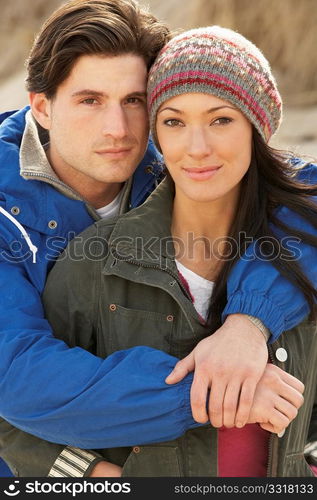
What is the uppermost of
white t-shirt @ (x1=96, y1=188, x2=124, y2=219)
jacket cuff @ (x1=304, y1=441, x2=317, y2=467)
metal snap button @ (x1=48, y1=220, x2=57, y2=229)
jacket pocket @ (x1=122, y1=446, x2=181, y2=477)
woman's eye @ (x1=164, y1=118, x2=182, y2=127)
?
woman's eye @ (x1=164, y1=118, x2=182, y2=127)

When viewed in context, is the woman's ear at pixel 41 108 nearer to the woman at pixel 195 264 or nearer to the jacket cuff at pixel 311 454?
the woman at pixel 195 264

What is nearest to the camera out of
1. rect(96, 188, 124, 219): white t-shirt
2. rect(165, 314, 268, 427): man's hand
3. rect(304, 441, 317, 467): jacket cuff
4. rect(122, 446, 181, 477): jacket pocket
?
rect(165, 314, 268, 427): man's hand

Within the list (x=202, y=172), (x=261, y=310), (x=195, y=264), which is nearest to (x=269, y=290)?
(x=261, y=310)

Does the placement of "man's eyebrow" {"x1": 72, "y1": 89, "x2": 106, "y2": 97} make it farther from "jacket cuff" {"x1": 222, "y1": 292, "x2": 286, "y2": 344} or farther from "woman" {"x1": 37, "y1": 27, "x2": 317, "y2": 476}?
"jacket cuff" {"x1": 222, "y1": 292, "x2": 286, "y2": 344}

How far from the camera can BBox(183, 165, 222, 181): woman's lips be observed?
2.52 metres

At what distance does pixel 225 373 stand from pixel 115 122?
39.5 inches

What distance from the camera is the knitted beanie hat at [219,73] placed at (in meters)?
2.47

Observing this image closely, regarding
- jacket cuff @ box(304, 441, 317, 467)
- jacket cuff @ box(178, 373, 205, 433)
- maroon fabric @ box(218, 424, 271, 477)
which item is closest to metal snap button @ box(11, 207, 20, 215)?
jacket cuff @ box(178, 373, 205, 433)

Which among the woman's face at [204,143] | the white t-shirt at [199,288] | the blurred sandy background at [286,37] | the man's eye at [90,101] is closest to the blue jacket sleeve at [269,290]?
the white t-shirt at [199,288]

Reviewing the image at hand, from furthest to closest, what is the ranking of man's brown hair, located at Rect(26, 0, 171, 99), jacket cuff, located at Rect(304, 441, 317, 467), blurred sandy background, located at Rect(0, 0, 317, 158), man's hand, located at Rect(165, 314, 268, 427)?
blurred sandy background, located at Rect(0, 0, 317, 158), man's brown hair, located at Rect(26, 0, 171, 99), jacket cuff, located at Rect(304, 441, 317, 467), man's hand, located at Rect(165, 314, 268, 427)

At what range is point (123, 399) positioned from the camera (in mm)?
2279

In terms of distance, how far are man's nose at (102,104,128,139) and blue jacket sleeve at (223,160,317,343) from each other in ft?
2.01

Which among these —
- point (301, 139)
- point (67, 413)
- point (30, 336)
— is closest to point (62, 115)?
point (30, 336)

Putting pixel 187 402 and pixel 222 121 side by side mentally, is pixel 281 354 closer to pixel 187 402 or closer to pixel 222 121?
pixel 187 402
